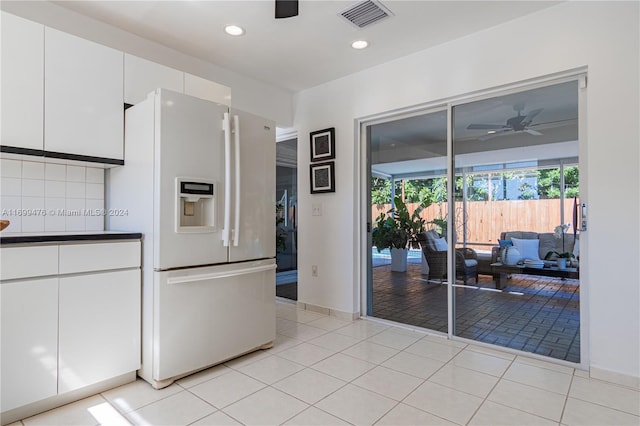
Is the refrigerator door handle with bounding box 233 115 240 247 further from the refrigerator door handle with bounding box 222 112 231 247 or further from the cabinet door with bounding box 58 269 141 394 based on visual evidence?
the cabinet door with bounding box 58 269 141 394

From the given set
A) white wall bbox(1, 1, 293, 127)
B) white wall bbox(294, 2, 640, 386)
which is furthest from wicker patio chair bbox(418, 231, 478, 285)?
white wall bbox(1, 1, 293, 127)

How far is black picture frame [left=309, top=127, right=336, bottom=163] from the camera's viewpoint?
12.3 feet

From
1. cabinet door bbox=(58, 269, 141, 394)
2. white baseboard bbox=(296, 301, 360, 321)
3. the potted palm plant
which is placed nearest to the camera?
cabinet door bbox=(58, 269, 141, 394)

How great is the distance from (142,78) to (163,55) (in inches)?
25.6

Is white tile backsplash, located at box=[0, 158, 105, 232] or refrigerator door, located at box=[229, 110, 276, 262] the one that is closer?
white tile backsplash, located at box=[0, 158, 105, 232]

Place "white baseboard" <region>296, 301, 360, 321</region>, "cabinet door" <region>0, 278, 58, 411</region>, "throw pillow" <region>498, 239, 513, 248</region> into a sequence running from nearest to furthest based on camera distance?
1. "cabinet door" <region>0, 278, 58, 411</region>
2. "throw pillow" <region>498, 239, 513, 248</region>
3. "white baseboard" <region>296, 301, 360, 321</region>

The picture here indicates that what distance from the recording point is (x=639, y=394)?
6.75 feet

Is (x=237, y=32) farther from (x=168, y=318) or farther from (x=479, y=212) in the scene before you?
(x=479, y=212)

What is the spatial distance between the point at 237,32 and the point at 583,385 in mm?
3430

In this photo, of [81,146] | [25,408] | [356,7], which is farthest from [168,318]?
[356,7]

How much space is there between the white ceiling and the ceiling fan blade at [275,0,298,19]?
136 millimetres

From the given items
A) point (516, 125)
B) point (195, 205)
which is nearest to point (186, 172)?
point (195, 205)

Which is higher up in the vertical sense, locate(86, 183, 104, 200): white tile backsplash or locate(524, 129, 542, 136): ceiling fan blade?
locate(524, 129, 542, 136): ceiling fan blade

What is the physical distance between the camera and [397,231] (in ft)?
11.4
